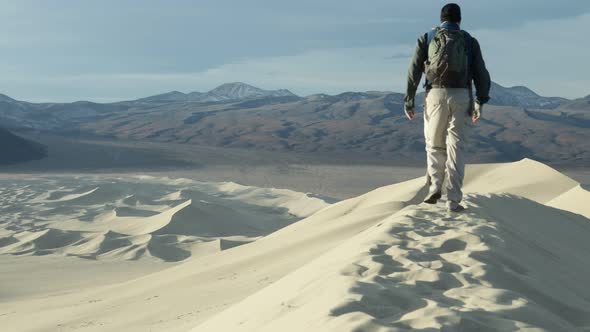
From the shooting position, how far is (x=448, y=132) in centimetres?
377

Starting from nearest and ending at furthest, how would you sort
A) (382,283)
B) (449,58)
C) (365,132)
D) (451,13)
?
1. (382,283)
2. (449,58)
3. (451,13)
4. (365,132)

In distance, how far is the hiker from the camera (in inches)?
144

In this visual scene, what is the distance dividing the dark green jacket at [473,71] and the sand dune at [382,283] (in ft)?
2.66

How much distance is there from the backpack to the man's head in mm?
86

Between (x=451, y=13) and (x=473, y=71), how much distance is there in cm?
40

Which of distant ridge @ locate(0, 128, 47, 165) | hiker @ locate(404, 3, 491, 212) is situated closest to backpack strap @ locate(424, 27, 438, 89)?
hiker @ locate(404, 3, 491, 212)

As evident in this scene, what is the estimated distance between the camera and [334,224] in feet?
17.4

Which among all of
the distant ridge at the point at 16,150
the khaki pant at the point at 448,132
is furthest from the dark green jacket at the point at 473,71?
the distant ridge at the point at 16,150

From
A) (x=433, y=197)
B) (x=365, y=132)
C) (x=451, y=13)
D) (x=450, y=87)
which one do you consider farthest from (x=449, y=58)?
(x=365, y=132)

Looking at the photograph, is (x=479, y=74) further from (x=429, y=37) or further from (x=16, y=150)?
(x=16, y=150)

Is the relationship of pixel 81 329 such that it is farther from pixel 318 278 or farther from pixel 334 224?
pixel 334 224

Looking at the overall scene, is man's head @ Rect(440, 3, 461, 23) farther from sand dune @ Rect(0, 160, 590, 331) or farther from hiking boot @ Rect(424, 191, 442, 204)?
sand dune @ Rect(0, 160, 590, 331)

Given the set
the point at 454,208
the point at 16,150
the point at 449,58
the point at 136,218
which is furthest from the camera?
the point at 16,150

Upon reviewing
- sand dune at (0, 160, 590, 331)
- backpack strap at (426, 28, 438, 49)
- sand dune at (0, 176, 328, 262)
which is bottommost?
sand dune at (0, 176, 328, 262)
